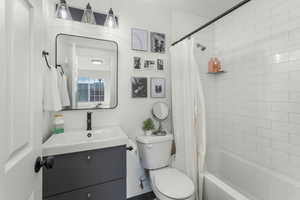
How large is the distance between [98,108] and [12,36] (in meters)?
1.17

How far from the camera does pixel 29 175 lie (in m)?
0.63

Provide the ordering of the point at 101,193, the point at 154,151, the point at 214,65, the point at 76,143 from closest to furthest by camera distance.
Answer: the point at 76,143 < the point at 101,193 < the point at 154,151 < the point at 214,65

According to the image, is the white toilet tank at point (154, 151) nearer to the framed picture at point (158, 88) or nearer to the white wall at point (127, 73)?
the white wall at point (127, 73)

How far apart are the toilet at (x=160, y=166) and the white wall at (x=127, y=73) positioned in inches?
9.8

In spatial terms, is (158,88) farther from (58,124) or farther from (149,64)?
(58,124)

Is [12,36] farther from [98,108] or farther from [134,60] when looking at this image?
[134,60]

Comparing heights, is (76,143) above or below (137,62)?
below

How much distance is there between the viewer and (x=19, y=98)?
56 cm

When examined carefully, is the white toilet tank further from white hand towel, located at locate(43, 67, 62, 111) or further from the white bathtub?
white hand towel, located at locate(43, 67, 62, 111)

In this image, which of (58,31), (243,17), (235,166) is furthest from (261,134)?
(58,31)

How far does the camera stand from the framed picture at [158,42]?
6.24ft

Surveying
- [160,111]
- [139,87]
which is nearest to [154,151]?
[160,111]

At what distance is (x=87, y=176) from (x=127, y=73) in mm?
1141

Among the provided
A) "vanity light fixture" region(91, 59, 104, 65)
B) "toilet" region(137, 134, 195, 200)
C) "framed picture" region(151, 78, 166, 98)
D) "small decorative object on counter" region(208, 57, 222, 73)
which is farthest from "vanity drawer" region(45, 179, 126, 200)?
"small decorative object on counter" region(208, 57, 222, 73)
